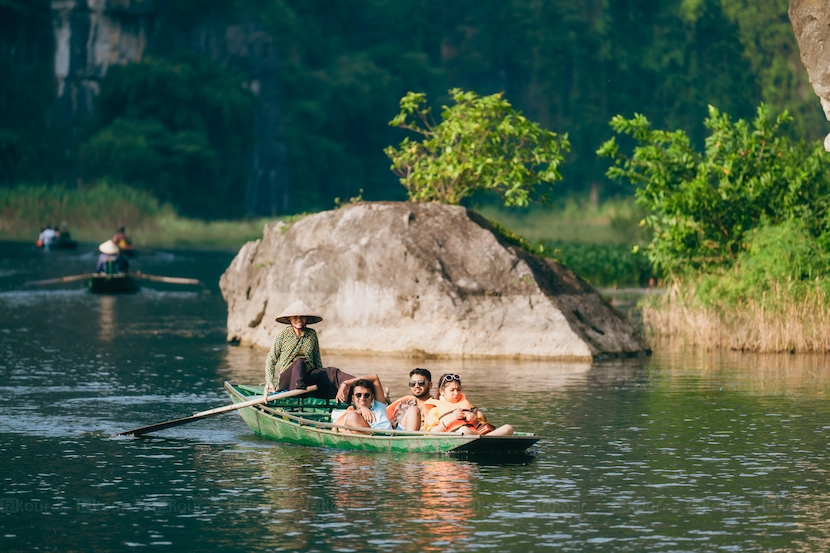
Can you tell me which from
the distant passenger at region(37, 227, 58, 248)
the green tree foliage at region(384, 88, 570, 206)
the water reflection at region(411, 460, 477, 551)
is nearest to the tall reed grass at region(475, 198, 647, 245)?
the distant passenger at region(37, 227, 58, 248)

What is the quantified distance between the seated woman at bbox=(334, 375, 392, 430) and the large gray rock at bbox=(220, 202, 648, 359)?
923cm

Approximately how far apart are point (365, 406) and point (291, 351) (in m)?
1.50

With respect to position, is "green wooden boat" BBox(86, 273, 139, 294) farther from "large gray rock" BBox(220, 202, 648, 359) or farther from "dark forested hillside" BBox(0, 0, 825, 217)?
"dark forested hillside" BBox(0, 0, 825, 217)

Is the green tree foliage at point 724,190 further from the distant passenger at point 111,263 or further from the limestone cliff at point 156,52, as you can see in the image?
the limestone cliff at point 156,52

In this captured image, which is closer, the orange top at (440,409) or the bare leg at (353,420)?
the orange top at (440,409)

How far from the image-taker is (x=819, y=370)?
24.4 meters

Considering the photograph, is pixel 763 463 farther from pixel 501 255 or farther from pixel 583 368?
pixel 501 255

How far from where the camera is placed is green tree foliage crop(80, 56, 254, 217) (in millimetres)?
82438

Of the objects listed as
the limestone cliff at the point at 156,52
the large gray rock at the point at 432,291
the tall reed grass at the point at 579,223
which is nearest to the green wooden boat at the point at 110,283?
the tall reed grass at the point at 579,223

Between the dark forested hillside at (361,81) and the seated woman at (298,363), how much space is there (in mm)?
64933

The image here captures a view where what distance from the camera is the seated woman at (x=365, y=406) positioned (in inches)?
663

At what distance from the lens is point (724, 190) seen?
29.1 metres

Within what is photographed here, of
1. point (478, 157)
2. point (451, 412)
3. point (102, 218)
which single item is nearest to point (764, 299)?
point (478, 157)

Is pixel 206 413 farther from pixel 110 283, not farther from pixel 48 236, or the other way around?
pixel 48 236
